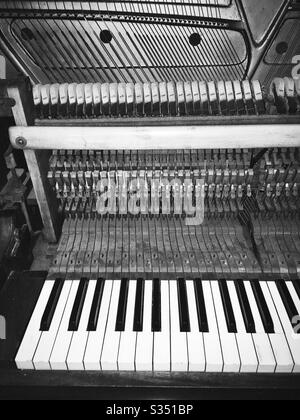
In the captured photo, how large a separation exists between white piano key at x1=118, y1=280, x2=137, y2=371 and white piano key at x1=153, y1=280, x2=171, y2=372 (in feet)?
0.32

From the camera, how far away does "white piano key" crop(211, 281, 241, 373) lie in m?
1.55

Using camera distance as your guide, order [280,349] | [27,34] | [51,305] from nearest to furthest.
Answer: [280,349] < [51,305] < [27,34]

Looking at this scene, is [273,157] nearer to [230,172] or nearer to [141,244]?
[230,172]

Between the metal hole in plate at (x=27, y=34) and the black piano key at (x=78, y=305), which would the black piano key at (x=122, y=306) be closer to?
the black piano key at (x=78, y=305)

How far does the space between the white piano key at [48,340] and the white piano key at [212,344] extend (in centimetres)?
69

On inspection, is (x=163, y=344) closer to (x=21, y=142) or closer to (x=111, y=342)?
(x=111, y=342)

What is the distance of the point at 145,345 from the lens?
5.32 feet

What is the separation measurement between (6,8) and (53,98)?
2.07ft

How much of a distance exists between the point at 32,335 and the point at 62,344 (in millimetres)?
159

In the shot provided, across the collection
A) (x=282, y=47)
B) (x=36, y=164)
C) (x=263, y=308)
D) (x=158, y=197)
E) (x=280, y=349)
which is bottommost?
(x=280, y=349)

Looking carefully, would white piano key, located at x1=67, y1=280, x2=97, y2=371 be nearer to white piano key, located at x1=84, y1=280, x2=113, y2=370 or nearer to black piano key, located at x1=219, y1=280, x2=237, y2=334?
white piano key, located at x1=84, y1=280, x2=113, y2=370

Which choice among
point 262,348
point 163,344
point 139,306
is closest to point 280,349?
point 262,348

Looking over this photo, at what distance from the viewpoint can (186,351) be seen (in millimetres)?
1591
